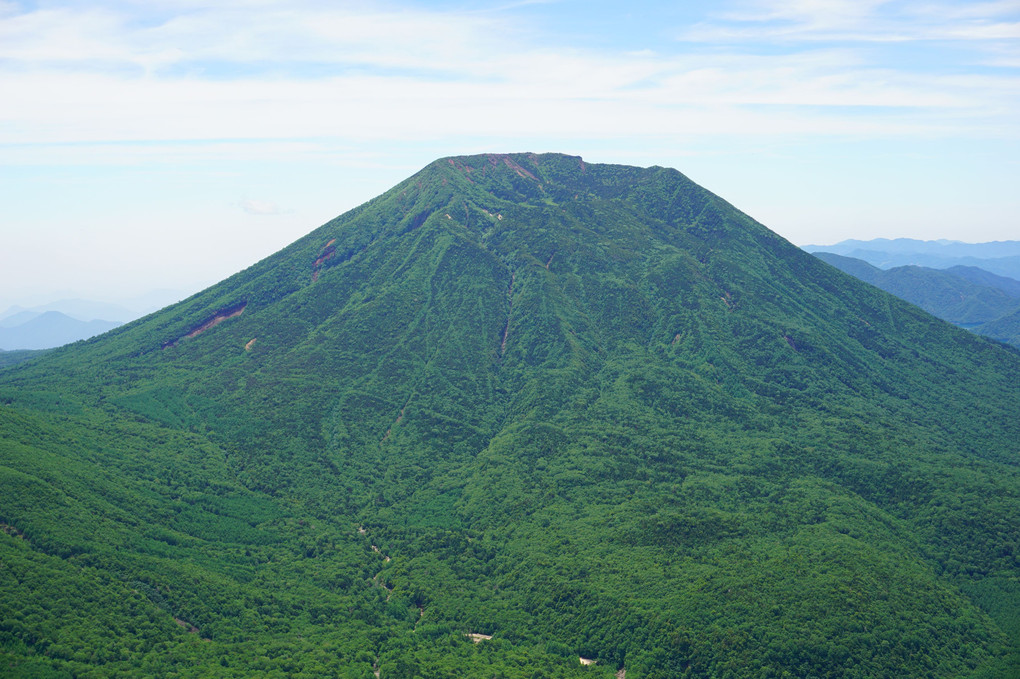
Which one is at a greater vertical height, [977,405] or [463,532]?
[977,405]

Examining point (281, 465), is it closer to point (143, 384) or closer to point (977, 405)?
point (143, 384)

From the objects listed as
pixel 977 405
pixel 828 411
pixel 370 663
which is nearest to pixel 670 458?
pixel 828 411

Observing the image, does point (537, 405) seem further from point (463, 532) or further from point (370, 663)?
point (370, 663)

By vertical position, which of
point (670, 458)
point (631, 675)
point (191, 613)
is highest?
point (670, 458)

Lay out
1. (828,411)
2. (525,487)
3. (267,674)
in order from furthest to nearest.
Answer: (828,411)
(525,487)
(267,674)

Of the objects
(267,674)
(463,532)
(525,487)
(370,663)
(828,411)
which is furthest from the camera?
(828,411)

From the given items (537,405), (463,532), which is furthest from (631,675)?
(537,405)

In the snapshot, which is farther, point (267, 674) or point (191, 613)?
point (191, 613)
